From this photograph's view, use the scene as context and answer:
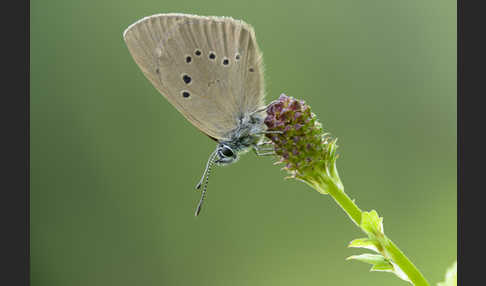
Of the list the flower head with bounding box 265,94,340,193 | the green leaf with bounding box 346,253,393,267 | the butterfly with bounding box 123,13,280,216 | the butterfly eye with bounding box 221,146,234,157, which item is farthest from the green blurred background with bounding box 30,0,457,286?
the green leaf with bounding box 346,253,393,267

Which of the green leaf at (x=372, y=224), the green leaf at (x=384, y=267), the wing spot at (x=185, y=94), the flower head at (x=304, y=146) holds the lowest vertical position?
the green leaf at (x=384, y=267)

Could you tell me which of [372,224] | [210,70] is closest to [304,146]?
[372,224]

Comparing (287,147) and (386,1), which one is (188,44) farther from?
(386,1)

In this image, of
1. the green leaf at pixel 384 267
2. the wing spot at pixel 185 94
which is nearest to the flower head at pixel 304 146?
the green leaf at pixel 384 267

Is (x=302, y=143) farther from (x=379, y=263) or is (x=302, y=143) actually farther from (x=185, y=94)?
(x=185, y=94)

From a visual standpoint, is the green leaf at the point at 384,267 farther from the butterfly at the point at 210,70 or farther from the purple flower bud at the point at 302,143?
the butterfly at the point at 210,70

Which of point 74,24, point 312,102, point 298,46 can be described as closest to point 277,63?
point 298,46
